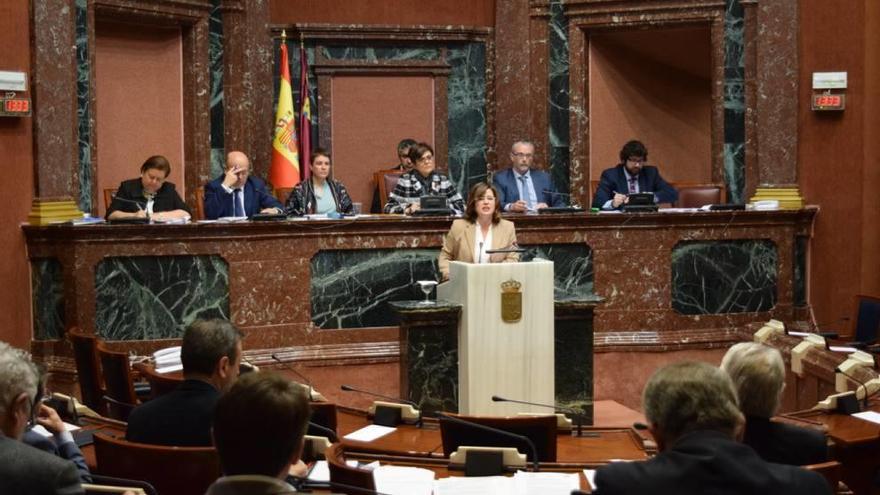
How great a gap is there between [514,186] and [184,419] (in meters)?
5.94

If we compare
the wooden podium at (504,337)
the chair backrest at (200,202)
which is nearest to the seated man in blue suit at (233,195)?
the chair backrest at (200,202)

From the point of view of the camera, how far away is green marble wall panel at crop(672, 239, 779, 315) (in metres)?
9.25

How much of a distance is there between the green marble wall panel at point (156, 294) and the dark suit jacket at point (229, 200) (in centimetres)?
69

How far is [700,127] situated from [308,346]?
4.73 meters

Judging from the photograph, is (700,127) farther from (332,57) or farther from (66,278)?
(66,278)

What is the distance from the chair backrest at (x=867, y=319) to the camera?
8117mm

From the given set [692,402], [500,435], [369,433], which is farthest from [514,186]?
[692,402]

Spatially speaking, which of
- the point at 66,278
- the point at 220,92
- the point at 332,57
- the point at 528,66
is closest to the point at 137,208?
the point at 66,278

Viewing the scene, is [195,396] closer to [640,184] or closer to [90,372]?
[90,372]

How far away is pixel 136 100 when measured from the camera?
10.2m

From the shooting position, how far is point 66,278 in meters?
8.14

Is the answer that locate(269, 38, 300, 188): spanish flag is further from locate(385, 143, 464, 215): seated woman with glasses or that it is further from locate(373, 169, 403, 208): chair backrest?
locate(385, 143, 464, 215): seated woman with glasses

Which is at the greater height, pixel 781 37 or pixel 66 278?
A: pixel 781 37

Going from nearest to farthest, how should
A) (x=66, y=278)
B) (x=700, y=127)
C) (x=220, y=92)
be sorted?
(x=66, y=278)
(x=220, y=92)
(x=700, y=127)
